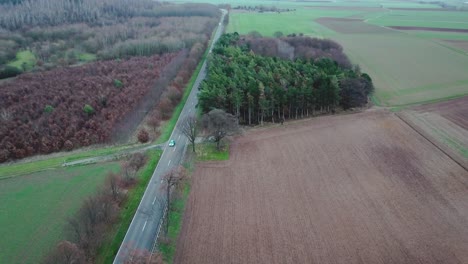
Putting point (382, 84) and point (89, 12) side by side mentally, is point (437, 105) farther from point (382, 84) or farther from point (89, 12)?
point (89, 12)

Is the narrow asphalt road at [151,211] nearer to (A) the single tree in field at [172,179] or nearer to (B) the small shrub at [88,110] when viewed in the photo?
(A) the single tree in field at [172,179]

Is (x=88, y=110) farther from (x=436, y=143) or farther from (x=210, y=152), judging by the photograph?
(x=436, y=143)

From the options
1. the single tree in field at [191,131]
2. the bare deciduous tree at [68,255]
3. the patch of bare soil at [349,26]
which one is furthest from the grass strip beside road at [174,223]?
the patch of bare soil at [349,26]

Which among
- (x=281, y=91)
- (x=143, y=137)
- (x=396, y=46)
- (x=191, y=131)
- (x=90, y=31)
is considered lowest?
(x=143, y=137)

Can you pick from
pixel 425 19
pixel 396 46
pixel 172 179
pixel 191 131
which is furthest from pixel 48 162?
pixel 425 19

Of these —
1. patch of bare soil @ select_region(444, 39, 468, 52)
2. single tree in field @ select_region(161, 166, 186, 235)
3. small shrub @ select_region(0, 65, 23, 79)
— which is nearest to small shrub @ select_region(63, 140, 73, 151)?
single tree in field @ select_region(161, 166, 186, 235)

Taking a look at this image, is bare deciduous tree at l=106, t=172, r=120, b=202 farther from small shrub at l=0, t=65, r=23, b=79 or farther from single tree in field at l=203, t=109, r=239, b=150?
small shrub at l=0, t=65, r=23, b=79

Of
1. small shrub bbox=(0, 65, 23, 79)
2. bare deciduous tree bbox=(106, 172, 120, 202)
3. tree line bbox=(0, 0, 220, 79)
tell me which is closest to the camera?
bare deciduous tree bbox=(106, 172, 120, 202)
